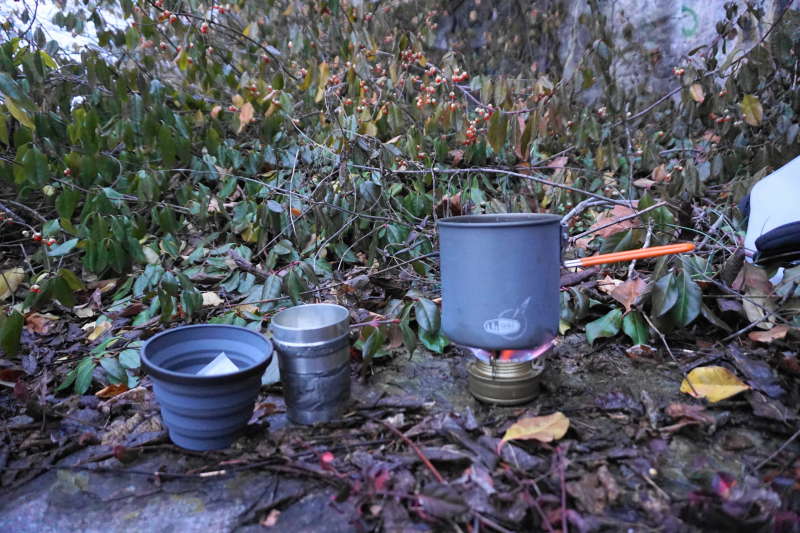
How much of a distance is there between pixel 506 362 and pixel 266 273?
4.47ft

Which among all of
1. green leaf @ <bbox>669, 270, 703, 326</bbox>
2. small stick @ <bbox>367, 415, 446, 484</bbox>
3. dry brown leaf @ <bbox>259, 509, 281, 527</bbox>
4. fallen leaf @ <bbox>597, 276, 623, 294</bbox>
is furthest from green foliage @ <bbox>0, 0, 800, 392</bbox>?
dry brown leaf @ <bbox>259, 509, 281, 527</bbox>

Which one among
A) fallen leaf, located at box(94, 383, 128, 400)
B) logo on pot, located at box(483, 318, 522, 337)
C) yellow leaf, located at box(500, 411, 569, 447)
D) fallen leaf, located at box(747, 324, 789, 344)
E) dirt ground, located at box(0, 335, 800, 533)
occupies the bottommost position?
dirt ground, located at box(0, 335, 800, 533)

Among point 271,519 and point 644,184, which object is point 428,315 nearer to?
point 271,519

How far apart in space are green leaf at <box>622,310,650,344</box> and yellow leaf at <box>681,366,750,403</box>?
27 centimetres

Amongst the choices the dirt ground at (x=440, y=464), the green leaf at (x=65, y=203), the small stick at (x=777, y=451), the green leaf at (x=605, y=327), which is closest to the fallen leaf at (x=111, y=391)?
the dirt ground at (x=440, y=464)

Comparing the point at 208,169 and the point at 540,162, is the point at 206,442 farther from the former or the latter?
the point at 540,162

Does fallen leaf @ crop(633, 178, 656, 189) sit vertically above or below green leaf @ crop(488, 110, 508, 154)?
below

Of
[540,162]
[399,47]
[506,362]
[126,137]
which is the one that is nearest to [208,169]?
[126,137]

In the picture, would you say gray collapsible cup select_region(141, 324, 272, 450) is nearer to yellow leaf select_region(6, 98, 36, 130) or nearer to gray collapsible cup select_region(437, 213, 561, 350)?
gray collapsible cup select_region(437, 213, 561, 350)

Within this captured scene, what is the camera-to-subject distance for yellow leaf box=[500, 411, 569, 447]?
1.39 metres

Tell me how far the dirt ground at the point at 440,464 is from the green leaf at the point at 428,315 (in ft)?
0.67

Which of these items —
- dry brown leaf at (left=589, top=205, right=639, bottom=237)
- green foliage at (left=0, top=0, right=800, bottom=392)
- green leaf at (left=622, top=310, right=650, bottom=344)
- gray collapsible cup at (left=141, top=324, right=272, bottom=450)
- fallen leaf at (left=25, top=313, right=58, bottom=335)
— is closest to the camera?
gray collapsible cup at (left=141, top=324, right=272, bottom=450)

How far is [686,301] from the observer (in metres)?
1.84

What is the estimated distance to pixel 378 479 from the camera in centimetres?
126
